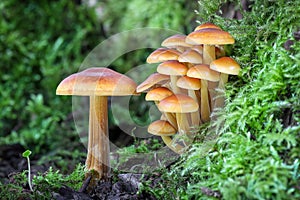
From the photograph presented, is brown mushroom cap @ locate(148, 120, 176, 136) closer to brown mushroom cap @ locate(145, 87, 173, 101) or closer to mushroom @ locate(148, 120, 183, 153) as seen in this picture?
mushroom @ locate(148, 120, 183, 153)

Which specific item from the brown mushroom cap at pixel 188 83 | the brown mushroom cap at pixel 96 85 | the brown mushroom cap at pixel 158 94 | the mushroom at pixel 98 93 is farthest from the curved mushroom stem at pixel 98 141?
the brown mushroom cap at pixel 188 83

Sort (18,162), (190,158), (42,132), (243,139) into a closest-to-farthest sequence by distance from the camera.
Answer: (243,139)
(190,158)
(18,162)
(42,132)

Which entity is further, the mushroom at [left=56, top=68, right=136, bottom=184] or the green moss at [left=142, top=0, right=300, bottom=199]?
the mushroom at [left=56, top=68, right=136, bottom=184]

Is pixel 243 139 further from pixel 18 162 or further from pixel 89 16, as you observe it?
pixel 89 16

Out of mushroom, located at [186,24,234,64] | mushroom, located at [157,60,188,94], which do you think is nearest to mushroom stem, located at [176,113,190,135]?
mushroom, located at [157,60,188,94]

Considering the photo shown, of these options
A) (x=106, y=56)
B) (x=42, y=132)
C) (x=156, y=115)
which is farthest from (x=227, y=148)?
(x=106, y=56)

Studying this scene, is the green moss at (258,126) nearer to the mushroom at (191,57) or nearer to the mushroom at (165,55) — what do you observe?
the mushroom at (191,57)
